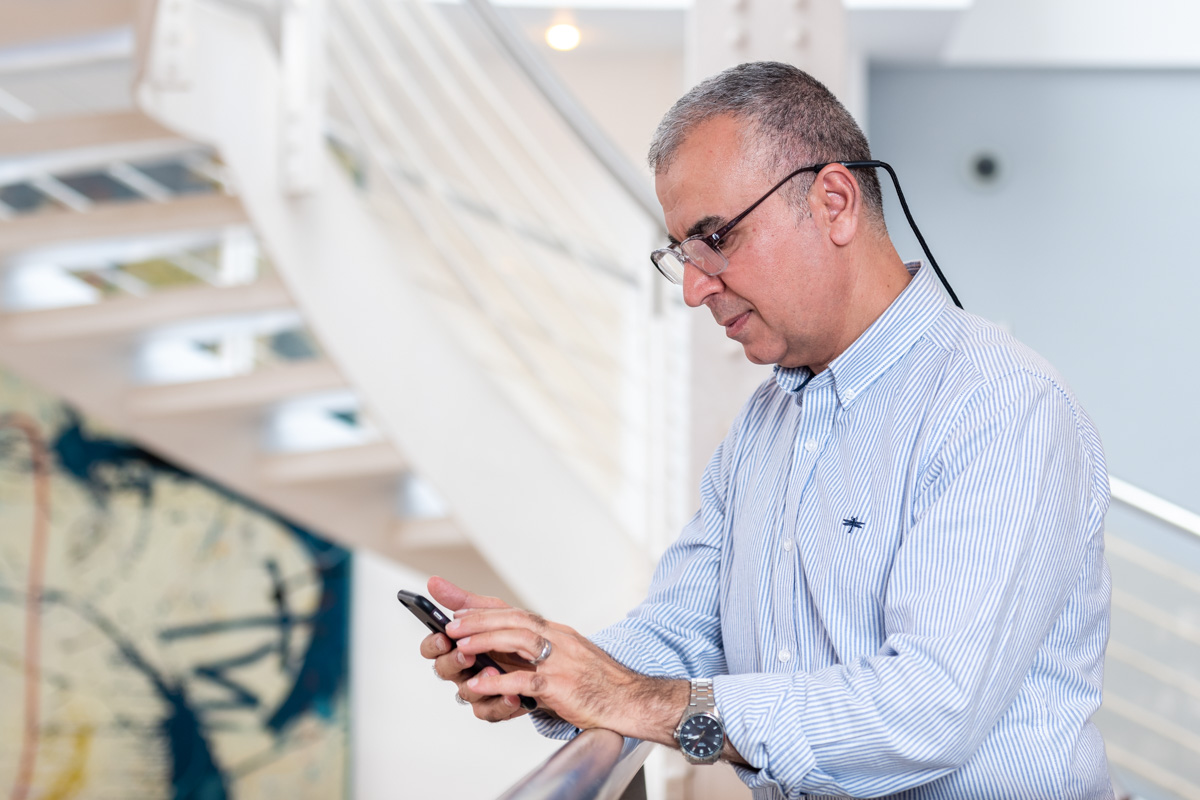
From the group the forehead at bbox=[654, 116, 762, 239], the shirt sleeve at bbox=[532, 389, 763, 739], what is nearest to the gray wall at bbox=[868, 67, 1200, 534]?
the shirt sleeve at bbox=[532, 389, 763, 739]

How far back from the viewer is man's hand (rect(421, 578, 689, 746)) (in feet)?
2.86

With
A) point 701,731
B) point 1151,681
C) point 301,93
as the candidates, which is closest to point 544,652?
point 701,731

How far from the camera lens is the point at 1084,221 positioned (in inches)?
158

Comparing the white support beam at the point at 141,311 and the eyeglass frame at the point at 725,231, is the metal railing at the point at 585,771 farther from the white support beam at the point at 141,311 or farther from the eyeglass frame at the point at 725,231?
the white support beam at the point at 141,311

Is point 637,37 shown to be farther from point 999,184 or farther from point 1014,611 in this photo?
point 1014,611

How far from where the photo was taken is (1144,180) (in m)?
3.99

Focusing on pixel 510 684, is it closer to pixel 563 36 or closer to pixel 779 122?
pixel 779 122

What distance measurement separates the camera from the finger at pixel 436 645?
3.18 ft

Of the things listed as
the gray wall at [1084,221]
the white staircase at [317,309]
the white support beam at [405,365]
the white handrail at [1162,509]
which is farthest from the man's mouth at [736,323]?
the gray wall at [1084,221]

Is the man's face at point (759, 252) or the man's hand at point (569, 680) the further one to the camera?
the man's face at point (759, 252)

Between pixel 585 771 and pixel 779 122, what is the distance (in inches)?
25.0

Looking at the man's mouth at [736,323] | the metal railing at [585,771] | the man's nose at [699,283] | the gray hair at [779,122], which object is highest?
the gray hair at [779,122]

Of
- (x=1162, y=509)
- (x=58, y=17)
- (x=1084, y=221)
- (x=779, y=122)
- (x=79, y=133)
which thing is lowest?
(x=1162, y=509)

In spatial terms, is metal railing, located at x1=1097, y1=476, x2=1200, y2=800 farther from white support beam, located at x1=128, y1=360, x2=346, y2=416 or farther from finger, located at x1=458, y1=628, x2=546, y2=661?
finger, located at x1=458, y1=628, x2=546, y2=661
